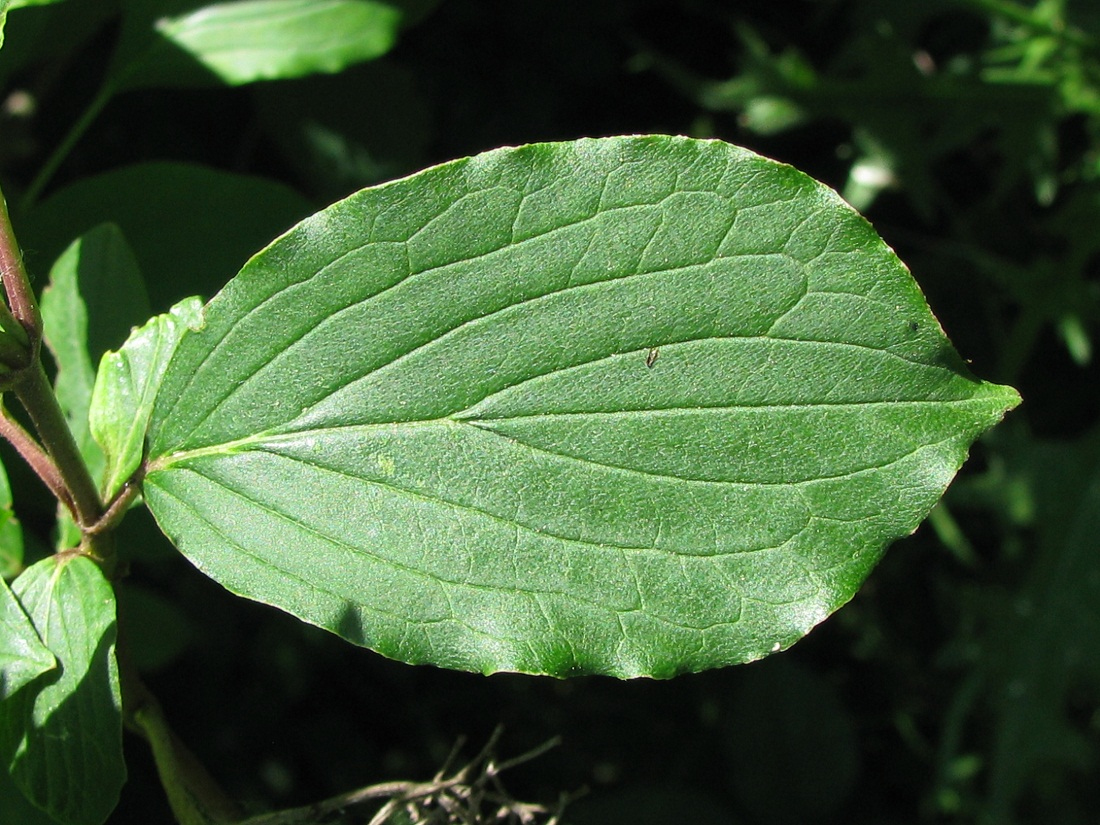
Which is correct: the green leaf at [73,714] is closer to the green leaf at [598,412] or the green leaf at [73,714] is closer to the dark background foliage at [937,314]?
the green leaf at [598,412]

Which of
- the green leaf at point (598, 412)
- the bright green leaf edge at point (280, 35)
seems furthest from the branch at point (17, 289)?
the bright green leaf edge at point (280, 35)

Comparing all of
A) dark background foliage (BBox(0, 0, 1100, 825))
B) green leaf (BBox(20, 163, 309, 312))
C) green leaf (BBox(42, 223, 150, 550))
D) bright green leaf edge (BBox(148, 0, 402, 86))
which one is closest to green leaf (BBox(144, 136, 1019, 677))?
green leaf (BBox(42, 223, 150, 550))

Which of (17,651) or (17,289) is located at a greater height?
(17,289)

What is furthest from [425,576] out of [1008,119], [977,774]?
[977,774]

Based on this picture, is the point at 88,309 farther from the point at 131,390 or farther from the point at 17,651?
the point at 17,651

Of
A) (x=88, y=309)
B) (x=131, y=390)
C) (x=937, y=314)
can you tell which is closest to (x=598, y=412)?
(x=131, y=390)

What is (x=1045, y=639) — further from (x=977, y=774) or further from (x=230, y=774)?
(x=230, y=774)
